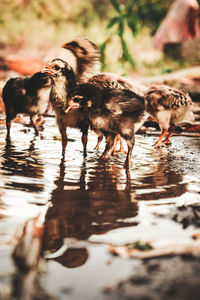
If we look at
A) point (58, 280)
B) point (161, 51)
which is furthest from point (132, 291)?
point (161, 51)

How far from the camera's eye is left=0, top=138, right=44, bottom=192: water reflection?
3.28 m

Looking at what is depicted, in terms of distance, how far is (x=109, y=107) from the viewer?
4.28 m

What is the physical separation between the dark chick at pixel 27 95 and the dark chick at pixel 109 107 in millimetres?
1823

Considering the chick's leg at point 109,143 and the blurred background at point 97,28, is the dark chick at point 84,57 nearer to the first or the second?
the chick's leg at point 109,143

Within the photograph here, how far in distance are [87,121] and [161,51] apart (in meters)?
14.5

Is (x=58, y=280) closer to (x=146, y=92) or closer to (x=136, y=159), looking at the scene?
(x=136, y=159)

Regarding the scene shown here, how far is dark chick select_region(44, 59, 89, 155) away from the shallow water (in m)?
0.41

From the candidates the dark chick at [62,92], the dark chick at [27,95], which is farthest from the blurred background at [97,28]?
the dark chick at [62,92]

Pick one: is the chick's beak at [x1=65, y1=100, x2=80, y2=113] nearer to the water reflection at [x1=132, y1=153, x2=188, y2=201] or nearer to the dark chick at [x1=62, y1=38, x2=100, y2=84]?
the dark chick at [x1=62, y1=38, x2=100, y2=84]

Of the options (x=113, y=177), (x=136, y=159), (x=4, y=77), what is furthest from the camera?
(x=4, y=77)

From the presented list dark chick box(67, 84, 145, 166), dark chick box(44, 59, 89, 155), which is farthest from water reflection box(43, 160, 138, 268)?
dark chick box(44, 59, 89, 155)

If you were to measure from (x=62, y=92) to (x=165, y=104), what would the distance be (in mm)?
1813

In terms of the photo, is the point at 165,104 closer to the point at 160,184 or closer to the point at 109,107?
the point at 109,107

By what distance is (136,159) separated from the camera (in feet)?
15.2
